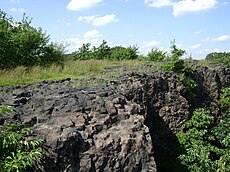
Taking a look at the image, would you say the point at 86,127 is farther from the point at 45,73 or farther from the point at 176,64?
the point at 176,64

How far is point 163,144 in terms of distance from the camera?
32.9 feet

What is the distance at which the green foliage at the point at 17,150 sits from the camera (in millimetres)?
3691

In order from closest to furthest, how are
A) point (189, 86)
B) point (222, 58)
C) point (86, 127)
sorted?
1. point (86, 127)
2. point (189, 86)
3. point (222, 58)

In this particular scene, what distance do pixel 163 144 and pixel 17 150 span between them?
6675mm

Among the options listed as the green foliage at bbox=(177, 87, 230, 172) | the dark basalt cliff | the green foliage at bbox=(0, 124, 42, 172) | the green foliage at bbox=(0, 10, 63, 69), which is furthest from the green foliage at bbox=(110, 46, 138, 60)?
the green foliage at bbox=(0, 124, 42, 172)

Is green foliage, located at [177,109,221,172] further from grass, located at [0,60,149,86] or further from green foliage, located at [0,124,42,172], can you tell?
green foliage, located at [0,124,42,172]

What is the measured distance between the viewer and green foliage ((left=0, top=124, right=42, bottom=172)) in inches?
145

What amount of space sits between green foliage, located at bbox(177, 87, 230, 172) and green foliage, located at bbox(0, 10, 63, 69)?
669 cm

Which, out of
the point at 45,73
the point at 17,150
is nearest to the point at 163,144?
the point at 45,73

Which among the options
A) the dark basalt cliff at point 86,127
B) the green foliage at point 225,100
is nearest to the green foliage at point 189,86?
the green foliage at point 225,100

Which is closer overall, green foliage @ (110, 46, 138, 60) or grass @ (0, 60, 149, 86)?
grass @ (0, 60, 149, 86)

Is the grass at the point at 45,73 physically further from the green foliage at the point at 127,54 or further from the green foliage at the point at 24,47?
the green foliage at the point at 127,54

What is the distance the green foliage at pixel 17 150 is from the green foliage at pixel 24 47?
811 cm

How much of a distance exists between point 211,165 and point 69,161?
498 cm
